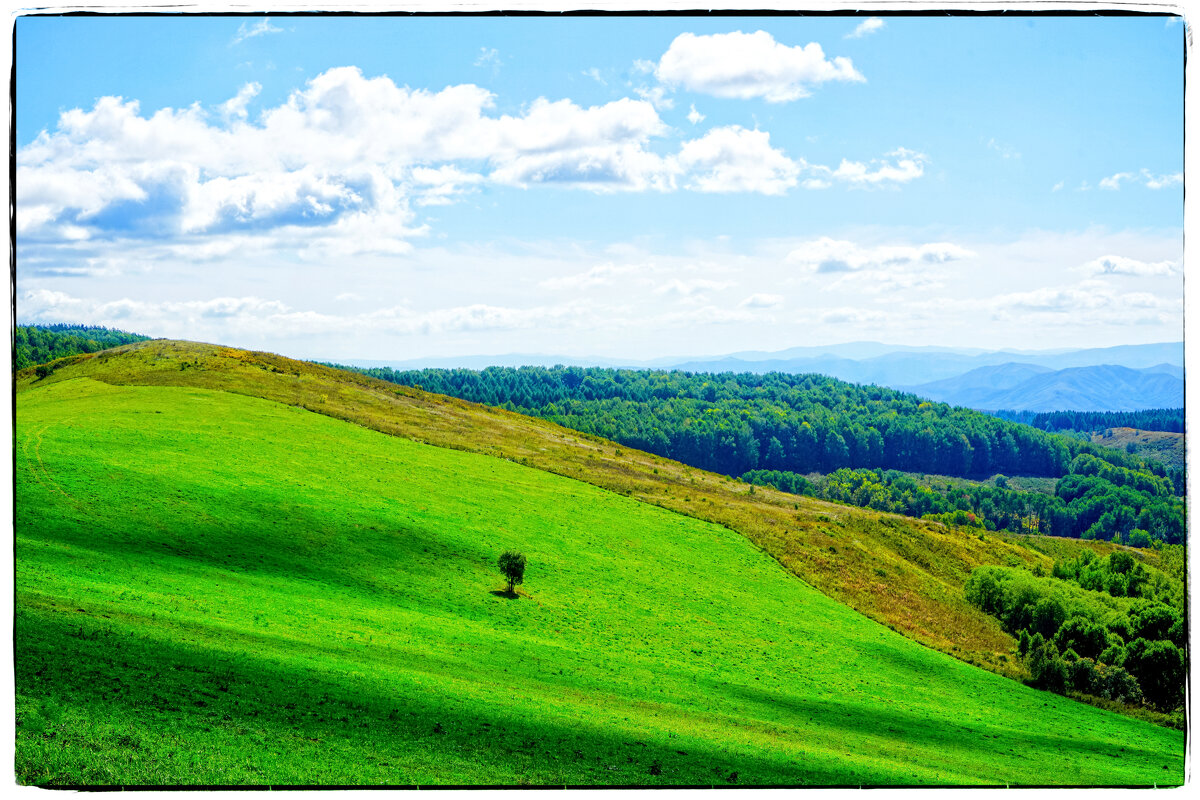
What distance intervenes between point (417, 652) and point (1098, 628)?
121 ft

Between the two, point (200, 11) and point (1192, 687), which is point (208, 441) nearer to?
point (200, 11)

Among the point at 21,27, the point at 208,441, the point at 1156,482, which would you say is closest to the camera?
the point at 21,27

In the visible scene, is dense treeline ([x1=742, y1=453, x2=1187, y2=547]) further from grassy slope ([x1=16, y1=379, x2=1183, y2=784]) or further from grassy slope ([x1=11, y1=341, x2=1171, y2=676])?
grassy slope ([x1=16, y1=379, x2=1183, y2=784])

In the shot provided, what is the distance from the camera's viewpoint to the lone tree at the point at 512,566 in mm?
40812

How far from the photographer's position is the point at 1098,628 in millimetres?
43156

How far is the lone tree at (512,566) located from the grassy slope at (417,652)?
121 centimetres

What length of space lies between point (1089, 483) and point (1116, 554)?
149 meters

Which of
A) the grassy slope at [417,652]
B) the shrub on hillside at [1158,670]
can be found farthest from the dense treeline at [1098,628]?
the grassy slope at [417,652]

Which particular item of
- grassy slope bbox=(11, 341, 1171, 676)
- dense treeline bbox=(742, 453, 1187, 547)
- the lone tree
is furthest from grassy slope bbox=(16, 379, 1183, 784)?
dense treeline bbox=(742, 453, 1187, 547)

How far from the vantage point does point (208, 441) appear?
52.7 m

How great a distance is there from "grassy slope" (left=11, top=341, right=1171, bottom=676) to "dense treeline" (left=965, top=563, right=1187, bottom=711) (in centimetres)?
167

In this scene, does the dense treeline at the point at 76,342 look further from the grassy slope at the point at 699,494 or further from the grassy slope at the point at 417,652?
the grassy slope at the point at 417,652

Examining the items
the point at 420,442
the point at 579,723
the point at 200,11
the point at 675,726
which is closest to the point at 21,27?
the point at 200,11

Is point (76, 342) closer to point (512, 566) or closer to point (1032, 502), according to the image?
point (512, 566)
